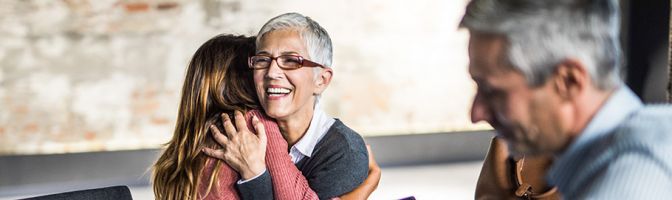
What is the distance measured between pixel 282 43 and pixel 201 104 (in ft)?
0.77

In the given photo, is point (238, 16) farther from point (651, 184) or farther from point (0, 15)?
point (651, 184)

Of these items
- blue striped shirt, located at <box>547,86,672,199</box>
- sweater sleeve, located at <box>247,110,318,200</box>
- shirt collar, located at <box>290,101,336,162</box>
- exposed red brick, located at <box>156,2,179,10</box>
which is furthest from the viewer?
exposed red brick, located at <box>156,2,179,10</box>

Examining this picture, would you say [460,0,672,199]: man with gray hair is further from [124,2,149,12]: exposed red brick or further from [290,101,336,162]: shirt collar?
[124,2,149,12]: exposed red brick

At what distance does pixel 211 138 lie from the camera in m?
2.32

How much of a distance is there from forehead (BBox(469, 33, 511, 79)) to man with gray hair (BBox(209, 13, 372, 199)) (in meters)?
1.21

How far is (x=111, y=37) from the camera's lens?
5730 mm

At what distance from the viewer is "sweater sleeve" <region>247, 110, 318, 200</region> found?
2.20 m

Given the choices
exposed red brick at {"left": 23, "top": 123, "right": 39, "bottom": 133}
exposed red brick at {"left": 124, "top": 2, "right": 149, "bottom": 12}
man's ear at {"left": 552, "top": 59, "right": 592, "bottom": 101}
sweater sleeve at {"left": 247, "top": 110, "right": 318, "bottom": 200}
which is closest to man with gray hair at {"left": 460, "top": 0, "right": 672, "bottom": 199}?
man's ear at {"left": 552, "top": 59, "right": 592, "bottom": 101}

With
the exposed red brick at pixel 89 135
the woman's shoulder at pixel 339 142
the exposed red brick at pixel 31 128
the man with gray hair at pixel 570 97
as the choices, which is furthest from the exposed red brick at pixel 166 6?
the man with gray hair at pixel 570 97

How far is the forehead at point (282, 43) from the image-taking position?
228 cm

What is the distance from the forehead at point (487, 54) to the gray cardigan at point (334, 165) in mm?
1231

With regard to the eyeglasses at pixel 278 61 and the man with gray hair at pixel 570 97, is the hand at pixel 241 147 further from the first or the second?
the man with gray hair at pixel 570 97

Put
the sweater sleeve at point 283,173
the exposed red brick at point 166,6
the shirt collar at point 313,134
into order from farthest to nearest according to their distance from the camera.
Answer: the exposed red brick at point 166,6 < the shirt collar at point 313,134 < the sweater sleeve at point 283,173

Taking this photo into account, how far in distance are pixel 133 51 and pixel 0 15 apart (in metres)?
0.74
